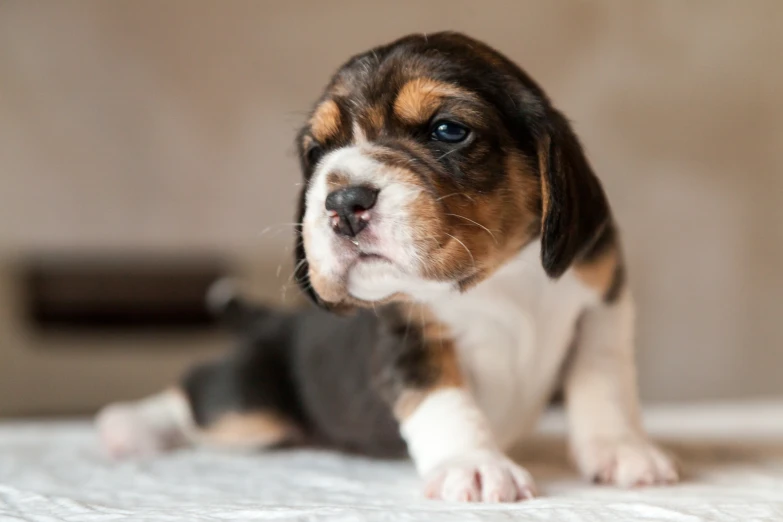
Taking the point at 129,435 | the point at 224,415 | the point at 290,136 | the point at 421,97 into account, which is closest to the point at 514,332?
the point at 421,97

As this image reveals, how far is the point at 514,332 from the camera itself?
2.24 m

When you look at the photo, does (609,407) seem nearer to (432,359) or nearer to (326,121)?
(432,359)

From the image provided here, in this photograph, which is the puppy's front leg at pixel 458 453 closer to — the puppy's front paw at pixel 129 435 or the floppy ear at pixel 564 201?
the floppy ear at pixel 564 201

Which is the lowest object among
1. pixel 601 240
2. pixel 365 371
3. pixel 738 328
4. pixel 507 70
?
pixel 738 328

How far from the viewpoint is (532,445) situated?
282cm

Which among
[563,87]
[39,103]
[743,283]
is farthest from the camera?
[39,103]

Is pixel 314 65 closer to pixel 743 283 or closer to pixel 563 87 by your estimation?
pixel 563 87

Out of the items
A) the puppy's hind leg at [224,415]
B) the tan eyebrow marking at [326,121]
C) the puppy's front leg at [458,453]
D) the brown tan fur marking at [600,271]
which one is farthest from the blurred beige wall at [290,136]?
the puppy's front leg at [458,453]

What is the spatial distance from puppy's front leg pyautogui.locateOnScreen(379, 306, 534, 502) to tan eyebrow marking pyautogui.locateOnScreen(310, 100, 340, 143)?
53 cm

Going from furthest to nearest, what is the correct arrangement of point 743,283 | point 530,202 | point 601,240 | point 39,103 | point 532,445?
point 39,103 < point 743,283 < point 532,445 < point 601,240 < point 530,202

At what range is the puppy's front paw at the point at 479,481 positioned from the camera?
5.98ft

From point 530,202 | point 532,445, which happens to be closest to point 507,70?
point 530,202

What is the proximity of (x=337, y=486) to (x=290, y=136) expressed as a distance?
134 inches

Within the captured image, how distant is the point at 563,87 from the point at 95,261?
305 cm
